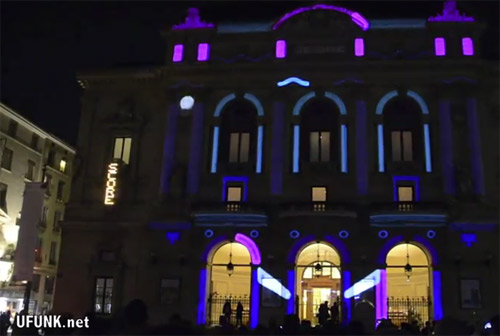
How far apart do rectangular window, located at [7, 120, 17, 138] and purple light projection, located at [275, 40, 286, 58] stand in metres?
26.4

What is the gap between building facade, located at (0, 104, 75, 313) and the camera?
161 ft

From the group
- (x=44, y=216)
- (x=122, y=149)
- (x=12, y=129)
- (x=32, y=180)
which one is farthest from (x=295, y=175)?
(x=44, y=216)

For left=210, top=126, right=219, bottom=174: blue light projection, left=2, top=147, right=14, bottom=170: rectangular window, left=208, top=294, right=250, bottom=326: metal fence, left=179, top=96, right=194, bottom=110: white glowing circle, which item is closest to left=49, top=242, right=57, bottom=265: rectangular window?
left=2, top=147, right=14, bottom=170: rectangular window

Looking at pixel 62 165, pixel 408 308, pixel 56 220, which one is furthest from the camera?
pixel 62 165

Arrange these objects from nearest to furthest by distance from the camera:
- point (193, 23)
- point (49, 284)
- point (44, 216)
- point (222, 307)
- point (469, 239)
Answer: point (469, 239)
point (222, 307)
point (193, 23)
point (44, 216)
point (49, 284)

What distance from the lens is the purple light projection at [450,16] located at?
38625 millimetres

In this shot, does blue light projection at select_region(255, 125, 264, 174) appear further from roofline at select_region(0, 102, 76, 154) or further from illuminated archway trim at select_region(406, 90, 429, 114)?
roofline at select_region(0, 102, 76, 154)

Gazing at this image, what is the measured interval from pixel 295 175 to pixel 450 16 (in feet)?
50.2

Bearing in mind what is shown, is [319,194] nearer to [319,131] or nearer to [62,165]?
[319,131]

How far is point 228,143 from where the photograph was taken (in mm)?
39094

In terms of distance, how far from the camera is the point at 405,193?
36562 millimetres

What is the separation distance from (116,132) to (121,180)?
12.1ft

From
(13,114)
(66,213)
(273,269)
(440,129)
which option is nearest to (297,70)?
(440,129)

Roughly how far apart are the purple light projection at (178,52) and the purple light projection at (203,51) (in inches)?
51.3
